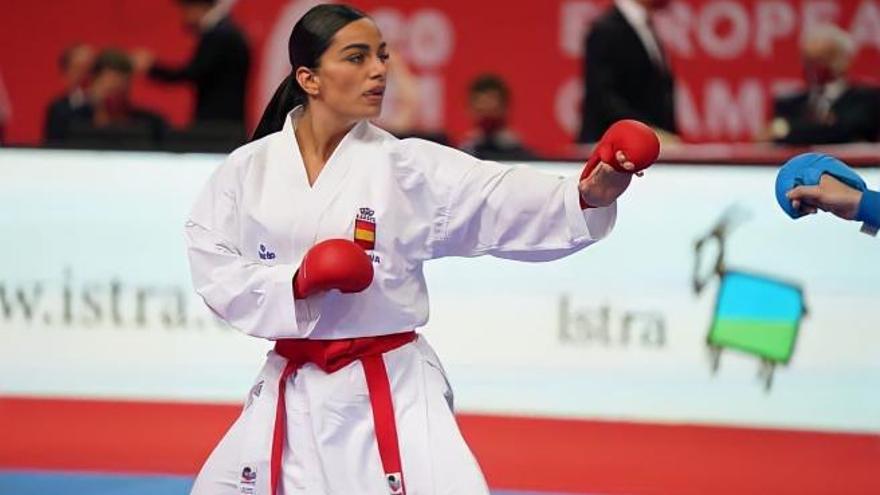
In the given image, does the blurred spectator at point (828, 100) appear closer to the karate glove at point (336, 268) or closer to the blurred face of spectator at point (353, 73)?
the blurred face of spectator at point (353, 73)

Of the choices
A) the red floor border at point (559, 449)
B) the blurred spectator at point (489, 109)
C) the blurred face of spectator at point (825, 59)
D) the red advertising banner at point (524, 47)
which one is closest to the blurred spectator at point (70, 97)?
the red advertising banner at point (524, 47)

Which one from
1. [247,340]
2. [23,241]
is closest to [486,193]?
[247,340]

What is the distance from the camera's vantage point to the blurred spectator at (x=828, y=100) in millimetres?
9828

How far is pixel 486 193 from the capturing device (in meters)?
4.84

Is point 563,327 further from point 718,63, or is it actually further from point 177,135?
point 718,63

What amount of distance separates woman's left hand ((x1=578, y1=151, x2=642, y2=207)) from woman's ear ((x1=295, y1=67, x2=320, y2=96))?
0.85 metres

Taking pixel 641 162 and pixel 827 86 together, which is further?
pixel 827 86

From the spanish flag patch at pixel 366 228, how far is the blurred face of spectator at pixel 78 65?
738cm

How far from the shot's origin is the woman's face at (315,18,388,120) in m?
4.93

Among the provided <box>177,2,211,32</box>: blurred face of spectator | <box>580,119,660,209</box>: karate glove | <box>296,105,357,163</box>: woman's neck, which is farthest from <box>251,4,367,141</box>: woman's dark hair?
<box>177,2,211,32</box>: blurred face of spectator

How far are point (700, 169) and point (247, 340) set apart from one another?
2.23 m

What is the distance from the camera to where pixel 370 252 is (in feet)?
15.6

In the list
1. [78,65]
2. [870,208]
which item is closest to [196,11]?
[78,65]

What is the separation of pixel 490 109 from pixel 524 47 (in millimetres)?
3244
